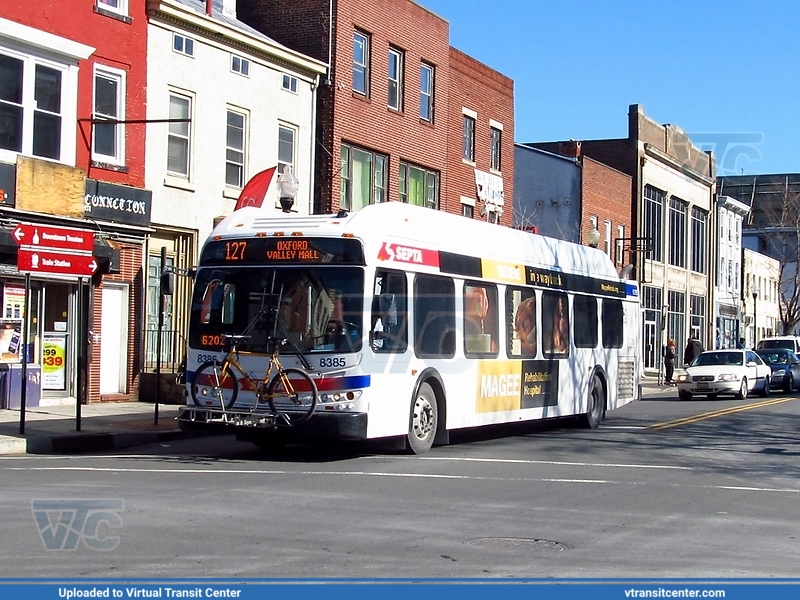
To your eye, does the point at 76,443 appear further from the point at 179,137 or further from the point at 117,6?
the point at 117,6

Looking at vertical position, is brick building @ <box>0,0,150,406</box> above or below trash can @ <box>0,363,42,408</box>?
above

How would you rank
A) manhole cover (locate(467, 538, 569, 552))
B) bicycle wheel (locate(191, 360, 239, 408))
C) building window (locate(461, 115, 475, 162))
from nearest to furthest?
1. manhole cover (locate(467, 538, 569, 552))
2. bicycle wheel (locate(191, 360, 239, 408))
3. building window (locate(461, 115, 475, 162))

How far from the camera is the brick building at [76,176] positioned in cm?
2092

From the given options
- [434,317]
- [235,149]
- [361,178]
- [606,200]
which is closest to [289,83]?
[235,149]

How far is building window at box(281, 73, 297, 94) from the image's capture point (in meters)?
28.1

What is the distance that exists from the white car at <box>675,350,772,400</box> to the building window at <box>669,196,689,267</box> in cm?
2380

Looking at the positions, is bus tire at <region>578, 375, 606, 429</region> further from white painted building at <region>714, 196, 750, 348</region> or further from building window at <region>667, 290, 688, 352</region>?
white painted building at <region>714, 196, 750, 348</region>

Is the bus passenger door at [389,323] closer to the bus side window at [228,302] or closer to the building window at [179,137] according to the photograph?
the bus side window at [228,302]

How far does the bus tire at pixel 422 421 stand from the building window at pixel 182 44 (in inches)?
482

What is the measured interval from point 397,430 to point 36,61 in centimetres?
1099

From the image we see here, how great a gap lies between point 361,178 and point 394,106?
2623 millimetres

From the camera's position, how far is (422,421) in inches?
617

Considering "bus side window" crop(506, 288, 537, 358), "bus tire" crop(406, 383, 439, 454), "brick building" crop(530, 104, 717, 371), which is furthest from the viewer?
"brick building" crop(530, 104, 717, 371)

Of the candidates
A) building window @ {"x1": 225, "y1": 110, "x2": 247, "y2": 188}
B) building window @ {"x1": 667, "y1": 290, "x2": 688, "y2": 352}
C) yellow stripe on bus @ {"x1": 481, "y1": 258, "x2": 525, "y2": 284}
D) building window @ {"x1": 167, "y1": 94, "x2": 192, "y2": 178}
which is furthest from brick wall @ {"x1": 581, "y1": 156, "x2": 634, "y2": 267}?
yellow stripe on bus @ {"x1": 481, "y1": 258, "x2": 525, "y2": 284}
